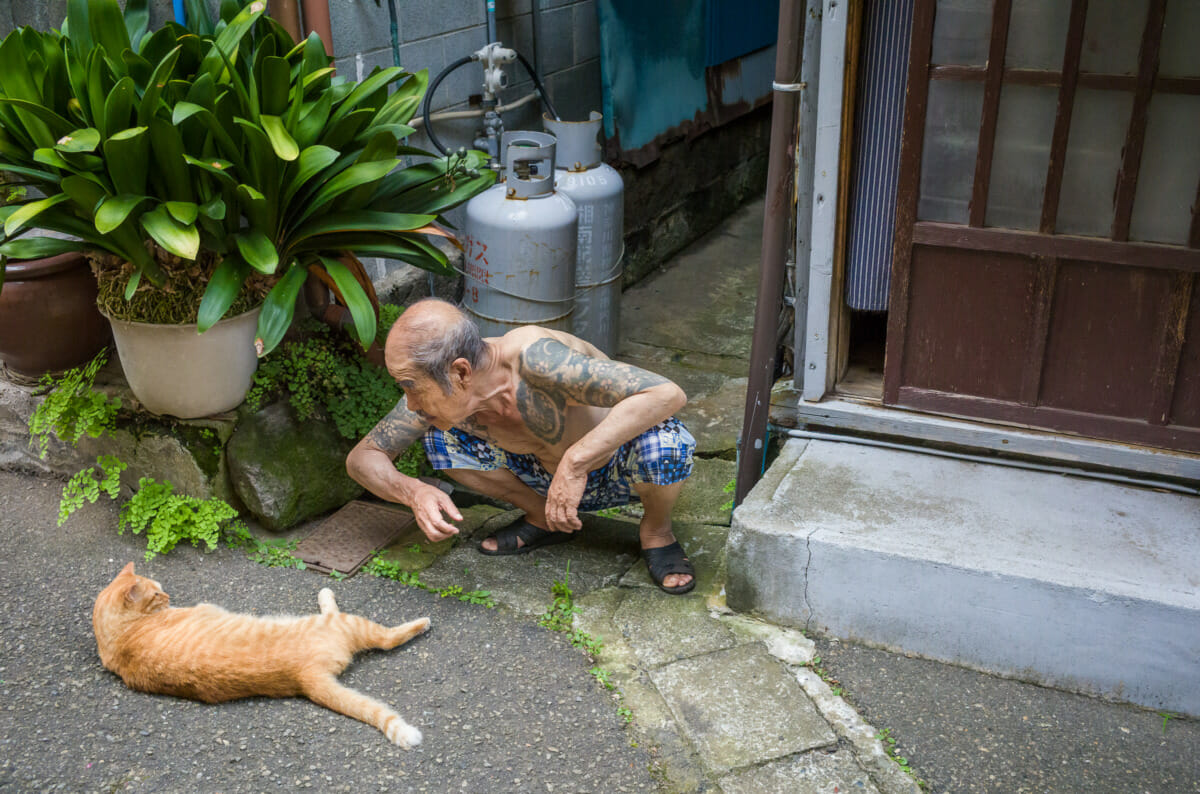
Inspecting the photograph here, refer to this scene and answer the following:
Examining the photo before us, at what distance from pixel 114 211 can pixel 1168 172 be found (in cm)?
329

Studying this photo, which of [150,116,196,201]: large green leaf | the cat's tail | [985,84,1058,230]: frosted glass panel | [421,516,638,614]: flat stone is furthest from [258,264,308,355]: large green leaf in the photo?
[985,84,1058,230]: frosted glass panel

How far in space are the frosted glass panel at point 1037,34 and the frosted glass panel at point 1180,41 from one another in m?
0.29

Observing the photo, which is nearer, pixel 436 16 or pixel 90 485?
pixel 90 485

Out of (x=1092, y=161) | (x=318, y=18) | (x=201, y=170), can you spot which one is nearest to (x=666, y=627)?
(x=1092, y=161)

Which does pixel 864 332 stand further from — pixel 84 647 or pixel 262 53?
pixel 84 647

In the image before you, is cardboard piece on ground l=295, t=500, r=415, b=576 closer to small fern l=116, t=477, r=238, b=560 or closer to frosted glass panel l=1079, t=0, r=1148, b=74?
small fern l=116, t=477, r=238, b=560

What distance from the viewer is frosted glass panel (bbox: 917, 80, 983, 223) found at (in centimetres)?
352

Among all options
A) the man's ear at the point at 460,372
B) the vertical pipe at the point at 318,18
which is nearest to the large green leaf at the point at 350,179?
the man's ear at the point at 460,372

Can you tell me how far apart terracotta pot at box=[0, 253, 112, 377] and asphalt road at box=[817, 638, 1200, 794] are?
2.90 meters

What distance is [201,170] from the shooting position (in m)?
3.54

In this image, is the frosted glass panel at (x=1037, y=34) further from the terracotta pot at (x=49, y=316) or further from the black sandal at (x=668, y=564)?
the terracotta pot at (x=49, y=316)

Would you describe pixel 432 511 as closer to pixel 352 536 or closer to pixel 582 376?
pixel 582 376

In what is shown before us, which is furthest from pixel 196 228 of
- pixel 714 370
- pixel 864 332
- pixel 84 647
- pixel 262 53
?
pixel 714 370

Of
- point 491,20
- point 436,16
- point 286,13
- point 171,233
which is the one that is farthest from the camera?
point 491,20
